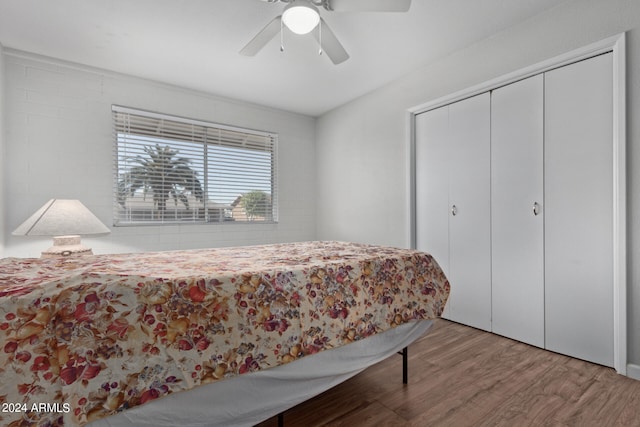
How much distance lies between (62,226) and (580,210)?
3.85 meters

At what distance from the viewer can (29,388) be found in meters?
0.80

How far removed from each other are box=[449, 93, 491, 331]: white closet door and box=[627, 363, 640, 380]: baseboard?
91cm

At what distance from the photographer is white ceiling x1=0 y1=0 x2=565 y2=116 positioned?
216 cm

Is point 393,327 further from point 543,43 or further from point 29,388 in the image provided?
point 543,43

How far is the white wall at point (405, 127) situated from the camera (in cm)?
189

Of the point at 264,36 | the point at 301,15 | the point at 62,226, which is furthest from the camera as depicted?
the point at 62,226

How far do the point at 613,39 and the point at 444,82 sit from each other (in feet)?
4.00

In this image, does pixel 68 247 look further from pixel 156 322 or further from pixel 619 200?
pixel 619 200

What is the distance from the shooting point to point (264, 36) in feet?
6.79

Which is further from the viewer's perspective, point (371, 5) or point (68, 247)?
point (68, 247)

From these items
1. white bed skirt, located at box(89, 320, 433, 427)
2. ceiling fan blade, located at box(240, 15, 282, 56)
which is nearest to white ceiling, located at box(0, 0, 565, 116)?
ceiling fan blade, located at box(240, 15, 282, 56)

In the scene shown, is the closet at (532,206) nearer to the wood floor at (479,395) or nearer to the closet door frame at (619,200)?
the closet door frame at (619,200)

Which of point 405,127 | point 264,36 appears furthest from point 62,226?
point 405,127

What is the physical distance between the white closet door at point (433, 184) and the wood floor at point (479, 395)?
1.00m
